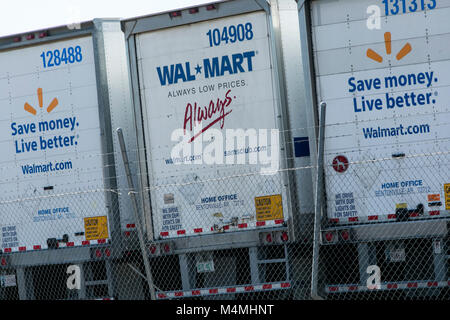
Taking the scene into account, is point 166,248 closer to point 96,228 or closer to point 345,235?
point 96,228

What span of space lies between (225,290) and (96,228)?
69.6 inches

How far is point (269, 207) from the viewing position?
9.70m

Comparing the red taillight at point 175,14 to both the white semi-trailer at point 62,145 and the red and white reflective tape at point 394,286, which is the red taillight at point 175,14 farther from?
the red and white reflective tape at point 394,286

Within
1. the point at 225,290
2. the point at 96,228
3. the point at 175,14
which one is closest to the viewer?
the point at 225,290

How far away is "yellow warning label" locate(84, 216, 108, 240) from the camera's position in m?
10.5

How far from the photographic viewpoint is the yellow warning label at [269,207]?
9656 millimetres

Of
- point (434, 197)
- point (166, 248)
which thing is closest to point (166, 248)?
point (166, 248)

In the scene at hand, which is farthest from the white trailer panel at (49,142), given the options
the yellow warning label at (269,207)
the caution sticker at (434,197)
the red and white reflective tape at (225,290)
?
the caution sticker at (434,197)

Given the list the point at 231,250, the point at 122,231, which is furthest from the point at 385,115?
the point at 122,231

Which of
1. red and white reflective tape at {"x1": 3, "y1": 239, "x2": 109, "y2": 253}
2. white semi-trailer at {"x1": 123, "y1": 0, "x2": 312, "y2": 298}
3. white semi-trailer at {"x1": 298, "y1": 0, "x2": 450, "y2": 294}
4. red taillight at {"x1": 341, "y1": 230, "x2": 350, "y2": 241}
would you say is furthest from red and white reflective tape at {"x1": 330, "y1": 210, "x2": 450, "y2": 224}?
red and white reflective tape at {"x1": 3, "y1": 239, "x2": 109, "y2": 253}

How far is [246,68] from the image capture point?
982cm

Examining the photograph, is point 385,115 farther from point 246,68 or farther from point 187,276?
point 187,276

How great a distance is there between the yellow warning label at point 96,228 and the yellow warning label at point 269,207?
1.93m
